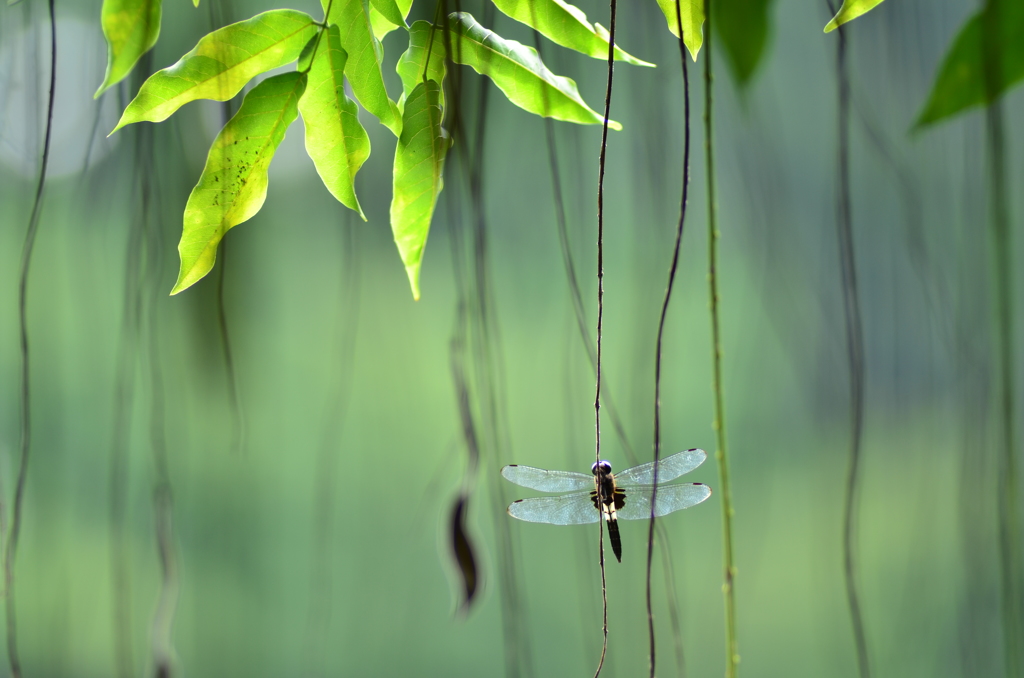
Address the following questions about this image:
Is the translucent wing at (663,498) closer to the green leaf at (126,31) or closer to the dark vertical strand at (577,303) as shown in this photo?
the dark vertical strand at (577,303)

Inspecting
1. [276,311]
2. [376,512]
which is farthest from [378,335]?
[376,512]

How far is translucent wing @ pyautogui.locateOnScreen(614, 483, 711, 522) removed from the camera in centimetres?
32

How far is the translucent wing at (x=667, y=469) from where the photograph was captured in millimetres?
339

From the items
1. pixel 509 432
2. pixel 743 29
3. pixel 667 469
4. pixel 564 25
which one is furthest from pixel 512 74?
pixel 509 432

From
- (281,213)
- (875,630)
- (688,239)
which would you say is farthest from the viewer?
(281,213)

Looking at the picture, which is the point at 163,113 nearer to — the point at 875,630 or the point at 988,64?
the point at 988,64

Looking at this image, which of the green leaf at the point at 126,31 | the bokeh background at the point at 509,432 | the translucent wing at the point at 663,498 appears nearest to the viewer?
the green leaf at the point at 126,31

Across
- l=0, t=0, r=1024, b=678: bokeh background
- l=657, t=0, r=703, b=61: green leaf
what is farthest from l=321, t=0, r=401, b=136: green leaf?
l=0, t=0, r=1024, b=678: bokeh background

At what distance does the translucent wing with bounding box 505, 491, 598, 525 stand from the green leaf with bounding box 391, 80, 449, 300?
18 cm

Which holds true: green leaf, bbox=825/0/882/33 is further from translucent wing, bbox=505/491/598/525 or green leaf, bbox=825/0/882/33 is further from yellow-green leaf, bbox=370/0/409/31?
translucent wing, bbox=505/491/598/525

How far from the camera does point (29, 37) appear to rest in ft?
1.54

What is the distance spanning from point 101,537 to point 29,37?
4.17ft

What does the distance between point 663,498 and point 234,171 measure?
300 mm

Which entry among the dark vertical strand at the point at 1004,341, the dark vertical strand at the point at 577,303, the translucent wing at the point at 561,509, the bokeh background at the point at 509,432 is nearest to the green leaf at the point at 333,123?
the dark vertical strand at the point at 577,303
